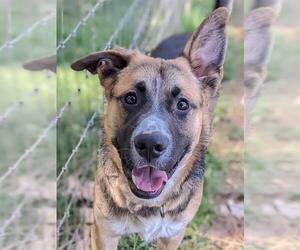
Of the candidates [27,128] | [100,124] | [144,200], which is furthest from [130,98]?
[27,128]

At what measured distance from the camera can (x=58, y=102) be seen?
2.34m

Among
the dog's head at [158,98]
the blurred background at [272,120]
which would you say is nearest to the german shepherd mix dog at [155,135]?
the dog's head at [158,98]

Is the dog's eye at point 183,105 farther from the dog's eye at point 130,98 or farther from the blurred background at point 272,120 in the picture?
the blurred background at point 272,120

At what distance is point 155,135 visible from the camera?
200cm

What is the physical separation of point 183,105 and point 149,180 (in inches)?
9.6

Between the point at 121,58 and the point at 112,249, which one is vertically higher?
the point at 121,58

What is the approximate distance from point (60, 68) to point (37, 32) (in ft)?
0.47

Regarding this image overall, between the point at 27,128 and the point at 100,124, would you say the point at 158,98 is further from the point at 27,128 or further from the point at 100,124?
the point at 27,128

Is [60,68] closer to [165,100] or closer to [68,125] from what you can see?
[68,125]

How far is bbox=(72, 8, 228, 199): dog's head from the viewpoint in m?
2.07

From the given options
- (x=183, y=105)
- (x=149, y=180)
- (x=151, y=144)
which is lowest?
(x=149, y=180)

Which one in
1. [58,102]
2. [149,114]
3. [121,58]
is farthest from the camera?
[58,102]

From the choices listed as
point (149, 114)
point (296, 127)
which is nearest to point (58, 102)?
point (149, 114)

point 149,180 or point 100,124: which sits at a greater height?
point 100,124
